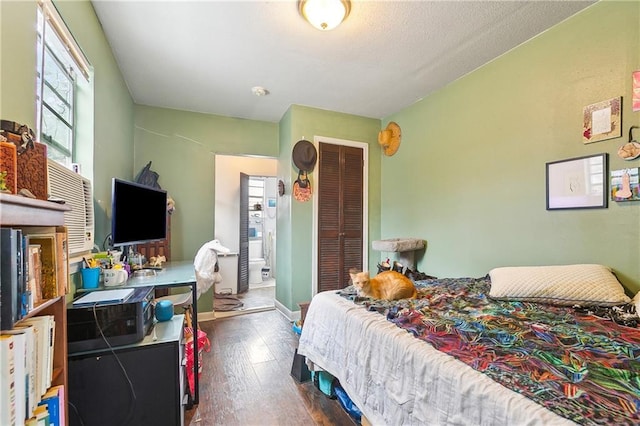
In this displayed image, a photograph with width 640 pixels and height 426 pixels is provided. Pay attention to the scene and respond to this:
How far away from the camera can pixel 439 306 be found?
1579mm

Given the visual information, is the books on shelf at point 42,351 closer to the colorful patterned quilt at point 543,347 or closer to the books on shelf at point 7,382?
the books on shelf at point 7,382

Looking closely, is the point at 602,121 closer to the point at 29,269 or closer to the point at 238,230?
the point at 29,269

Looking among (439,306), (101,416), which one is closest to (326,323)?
(439,306)

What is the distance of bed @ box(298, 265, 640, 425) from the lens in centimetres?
80

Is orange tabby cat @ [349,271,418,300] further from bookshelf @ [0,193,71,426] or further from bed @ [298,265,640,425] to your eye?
bookshelf @ [0,193,71,426]

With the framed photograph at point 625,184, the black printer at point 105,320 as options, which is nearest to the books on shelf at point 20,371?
the black printer at point 105,320

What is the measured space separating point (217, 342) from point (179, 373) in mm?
1445

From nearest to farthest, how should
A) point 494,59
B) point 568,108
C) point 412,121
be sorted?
point 568,108 < point 494,59 < point 412,121

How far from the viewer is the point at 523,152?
218 cm

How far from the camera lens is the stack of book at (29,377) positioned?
0.66 m

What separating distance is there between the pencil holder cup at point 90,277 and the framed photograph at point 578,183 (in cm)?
301

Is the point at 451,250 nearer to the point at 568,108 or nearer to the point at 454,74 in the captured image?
the point at 568,108

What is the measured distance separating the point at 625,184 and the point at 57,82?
3383 mm

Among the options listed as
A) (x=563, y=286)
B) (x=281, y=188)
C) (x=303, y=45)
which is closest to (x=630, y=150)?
(x=563, y=286)
